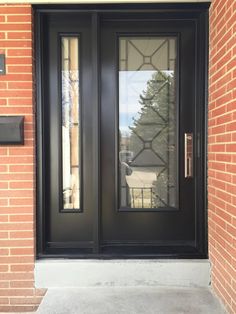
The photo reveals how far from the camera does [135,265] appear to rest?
310cm

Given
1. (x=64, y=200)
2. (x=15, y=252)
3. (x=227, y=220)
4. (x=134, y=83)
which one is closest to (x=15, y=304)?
(x=15, y=252)

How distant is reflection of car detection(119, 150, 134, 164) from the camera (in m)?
3.35

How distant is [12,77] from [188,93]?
153 centimetres

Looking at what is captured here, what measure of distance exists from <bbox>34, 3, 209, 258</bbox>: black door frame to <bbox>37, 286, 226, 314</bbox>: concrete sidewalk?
0.29 metres

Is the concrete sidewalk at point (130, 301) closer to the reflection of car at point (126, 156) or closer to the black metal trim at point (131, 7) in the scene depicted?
the reflection of car at point (126, 156)

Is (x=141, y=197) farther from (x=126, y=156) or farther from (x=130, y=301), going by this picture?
(x=130, y=301)

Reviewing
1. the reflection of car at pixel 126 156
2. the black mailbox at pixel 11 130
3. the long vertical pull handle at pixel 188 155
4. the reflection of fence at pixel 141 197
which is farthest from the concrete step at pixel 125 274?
the black mailbox at pixel 11 130

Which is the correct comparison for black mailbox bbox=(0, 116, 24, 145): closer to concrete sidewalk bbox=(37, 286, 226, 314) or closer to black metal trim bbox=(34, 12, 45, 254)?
black metal trim bbox=(34, 12, 45, 254)

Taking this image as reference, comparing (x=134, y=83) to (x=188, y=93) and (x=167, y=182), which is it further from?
(x=167, y=182)

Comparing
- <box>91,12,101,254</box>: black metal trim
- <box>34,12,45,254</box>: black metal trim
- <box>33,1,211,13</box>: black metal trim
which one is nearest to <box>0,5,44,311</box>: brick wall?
<box>34,12,45,254</box>: black metal trim

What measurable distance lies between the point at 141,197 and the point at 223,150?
93 cm

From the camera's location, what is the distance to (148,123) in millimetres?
3332

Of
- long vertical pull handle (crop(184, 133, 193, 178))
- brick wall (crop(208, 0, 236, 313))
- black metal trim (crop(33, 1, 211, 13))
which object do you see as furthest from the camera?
long vertical pull handle (crop(184, 133, 193, 178))

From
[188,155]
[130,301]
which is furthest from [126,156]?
[130,301]
